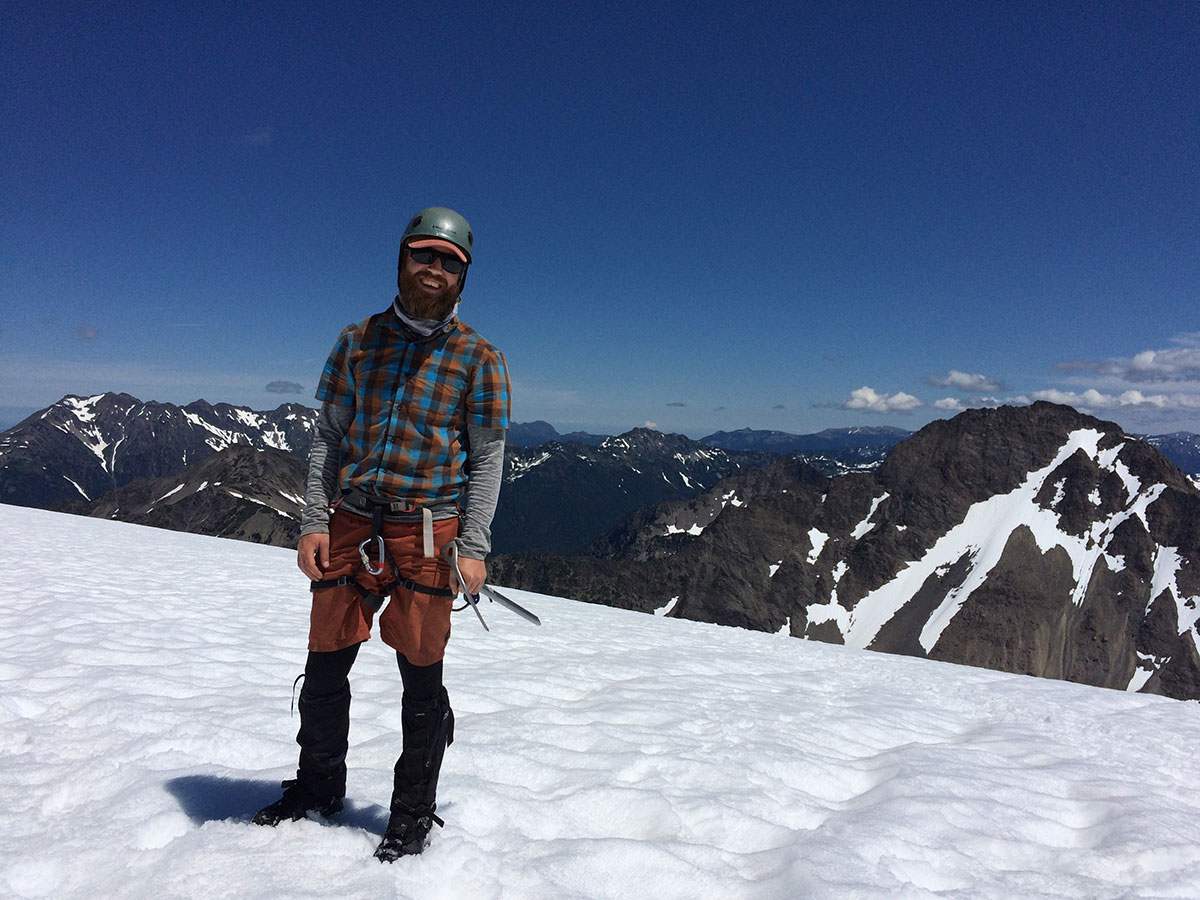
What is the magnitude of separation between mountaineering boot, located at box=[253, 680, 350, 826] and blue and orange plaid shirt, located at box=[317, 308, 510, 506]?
152 cm

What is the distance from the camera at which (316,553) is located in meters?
4.08

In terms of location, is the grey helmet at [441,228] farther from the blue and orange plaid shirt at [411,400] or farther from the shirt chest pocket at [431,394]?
the shirt chest pocket at [431,394]

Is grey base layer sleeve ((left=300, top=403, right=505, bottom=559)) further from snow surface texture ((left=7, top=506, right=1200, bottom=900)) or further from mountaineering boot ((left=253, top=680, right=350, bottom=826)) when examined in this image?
snow surface texture ((left=7, top=506, right=1200, bottom=900))

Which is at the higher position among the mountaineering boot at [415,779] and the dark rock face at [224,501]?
the mountaineering boot at [415,779]

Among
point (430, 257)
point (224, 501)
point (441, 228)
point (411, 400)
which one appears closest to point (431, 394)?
point (411, 400)

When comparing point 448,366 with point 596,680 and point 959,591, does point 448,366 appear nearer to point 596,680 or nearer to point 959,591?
point 596,680

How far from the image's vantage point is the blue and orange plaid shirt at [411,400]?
4066mm

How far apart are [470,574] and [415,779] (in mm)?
1436

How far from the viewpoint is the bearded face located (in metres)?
4.04

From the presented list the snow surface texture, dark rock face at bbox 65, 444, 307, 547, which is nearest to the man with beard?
the snow surface texture

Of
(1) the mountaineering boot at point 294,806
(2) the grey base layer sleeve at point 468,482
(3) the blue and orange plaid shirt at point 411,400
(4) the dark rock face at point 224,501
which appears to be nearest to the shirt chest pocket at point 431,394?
(3) the blue and orange plaid shirt at point 411,400

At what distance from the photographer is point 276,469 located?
196 meters

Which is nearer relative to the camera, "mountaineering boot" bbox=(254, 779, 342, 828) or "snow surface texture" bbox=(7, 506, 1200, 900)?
"snow surface texture" bbox=(7, 506, 1200, 900)

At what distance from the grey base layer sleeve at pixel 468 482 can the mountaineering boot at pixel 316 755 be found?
1.21m
